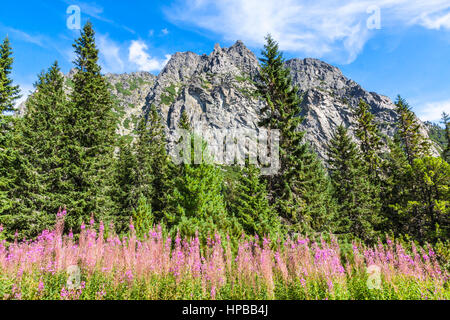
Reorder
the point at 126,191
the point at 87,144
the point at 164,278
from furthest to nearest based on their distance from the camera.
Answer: the point at 126,191
the point at 87,144
the point at 164,278

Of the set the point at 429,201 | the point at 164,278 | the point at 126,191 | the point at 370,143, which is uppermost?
the point at 370,143

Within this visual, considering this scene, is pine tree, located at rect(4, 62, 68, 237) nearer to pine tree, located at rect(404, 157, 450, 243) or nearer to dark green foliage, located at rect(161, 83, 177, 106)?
pine tree, located at rect(404, 157, 450, 243)

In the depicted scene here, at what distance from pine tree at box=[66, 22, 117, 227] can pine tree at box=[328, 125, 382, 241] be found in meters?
24.3

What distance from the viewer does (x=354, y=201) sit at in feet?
79.8

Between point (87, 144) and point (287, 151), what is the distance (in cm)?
1898

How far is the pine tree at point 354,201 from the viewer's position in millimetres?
23672

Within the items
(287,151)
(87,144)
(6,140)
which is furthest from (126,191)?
(287,151)

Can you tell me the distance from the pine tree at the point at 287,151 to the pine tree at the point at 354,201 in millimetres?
6374

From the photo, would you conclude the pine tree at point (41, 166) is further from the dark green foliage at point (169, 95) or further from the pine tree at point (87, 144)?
the dark green foliage at point (169, 95)

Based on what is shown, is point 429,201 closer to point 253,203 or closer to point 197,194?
point 253,203

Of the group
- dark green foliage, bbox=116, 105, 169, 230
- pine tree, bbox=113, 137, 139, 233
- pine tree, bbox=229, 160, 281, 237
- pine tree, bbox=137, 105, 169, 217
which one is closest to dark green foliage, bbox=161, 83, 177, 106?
pine tree, bbox=137, 105, 169, 217

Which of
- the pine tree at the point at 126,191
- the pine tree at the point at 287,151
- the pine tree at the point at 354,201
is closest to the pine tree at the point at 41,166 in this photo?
the pine tree at the point at 126,191

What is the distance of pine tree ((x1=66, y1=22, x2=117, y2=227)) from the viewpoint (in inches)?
709

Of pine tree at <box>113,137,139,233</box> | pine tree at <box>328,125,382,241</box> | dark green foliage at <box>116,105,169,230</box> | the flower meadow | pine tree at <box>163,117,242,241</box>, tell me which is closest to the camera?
the flower meadow
